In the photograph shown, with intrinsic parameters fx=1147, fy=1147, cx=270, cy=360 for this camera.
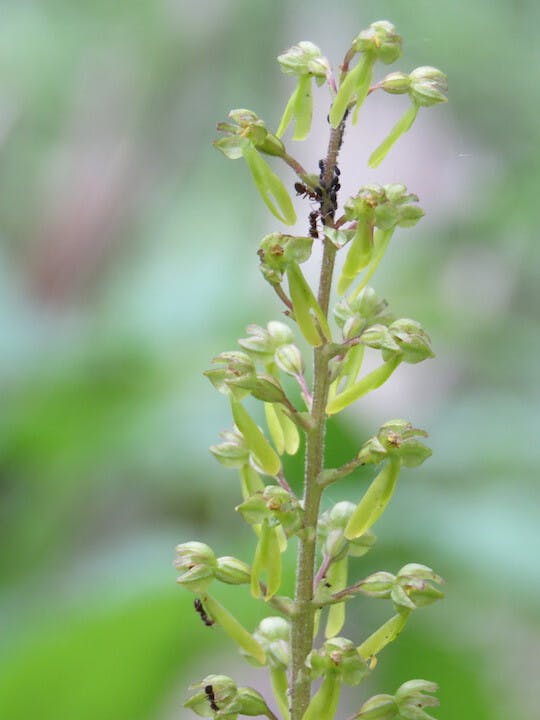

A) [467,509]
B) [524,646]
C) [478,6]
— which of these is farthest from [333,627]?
[478,6]

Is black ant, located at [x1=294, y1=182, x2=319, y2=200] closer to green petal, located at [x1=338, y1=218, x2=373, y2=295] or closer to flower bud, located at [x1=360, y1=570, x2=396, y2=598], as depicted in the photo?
green petal, located at [x1=338, y1=218, x2=373, y2=295]

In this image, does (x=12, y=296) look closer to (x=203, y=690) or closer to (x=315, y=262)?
(x=315, y=262)

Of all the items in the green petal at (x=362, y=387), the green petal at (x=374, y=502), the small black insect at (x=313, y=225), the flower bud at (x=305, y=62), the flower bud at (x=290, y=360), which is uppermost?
the flower bud at (x=305, y=62)

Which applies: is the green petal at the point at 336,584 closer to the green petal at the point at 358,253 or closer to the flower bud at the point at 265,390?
the flower bud at the point at 265,390

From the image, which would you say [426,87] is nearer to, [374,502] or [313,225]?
[313,225]

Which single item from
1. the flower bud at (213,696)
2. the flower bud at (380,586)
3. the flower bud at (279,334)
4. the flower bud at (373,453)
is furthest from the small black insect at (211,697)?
Answer: the flower bud at (279,334)

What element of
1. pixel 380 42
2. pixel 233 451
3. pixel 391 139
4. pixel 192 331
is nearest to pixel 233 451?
pixel 233 451
